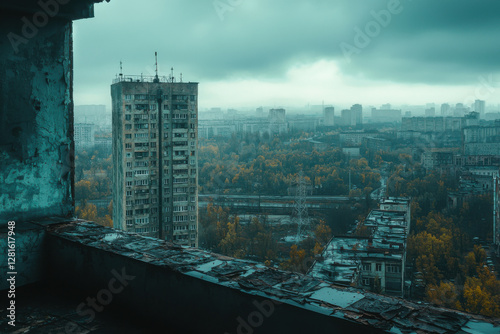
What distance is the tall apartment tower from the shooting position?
30.6 ft

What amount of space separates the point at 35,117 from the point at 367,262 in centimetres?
727

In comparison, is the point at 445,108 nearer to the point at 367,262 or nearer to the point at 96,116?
the point at 96,116

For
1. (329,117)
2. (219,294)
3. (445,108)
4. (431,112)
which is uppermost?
(445,108)

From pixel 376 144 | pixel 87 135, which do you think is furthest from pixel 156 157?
pixel 376 144

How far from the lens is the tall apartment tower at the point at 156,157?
9312mm

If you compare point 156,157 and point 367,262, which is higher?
point 156,157

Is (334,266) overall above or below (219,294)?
below

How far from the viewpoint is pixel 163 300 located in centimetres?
93

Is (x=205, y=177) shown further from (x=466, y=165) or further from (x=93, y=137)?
(x=466, y=165)

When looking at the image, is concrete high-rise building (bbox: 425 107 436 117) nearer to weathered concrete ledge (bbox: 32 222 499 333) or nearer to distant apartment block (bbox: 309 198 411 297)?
distant apartment block (bbox: 309 198 411 297)

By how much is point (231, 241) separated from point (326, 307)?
10.6 m

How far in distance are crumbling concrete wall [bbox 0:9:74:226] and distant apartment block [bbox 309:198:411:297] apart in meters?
5.55

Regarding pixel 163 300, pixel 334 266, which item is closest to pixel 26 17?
pixel 163 300

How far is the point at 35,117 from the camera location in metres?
1.32
